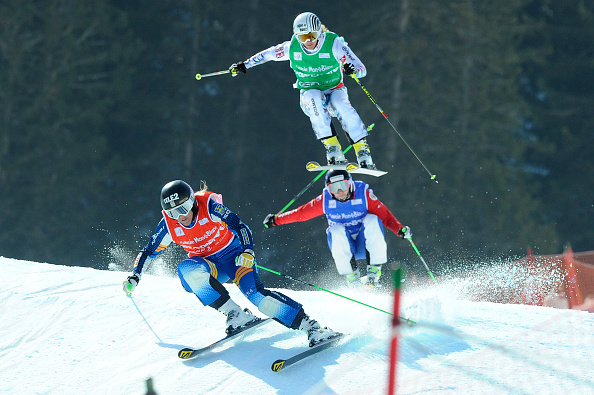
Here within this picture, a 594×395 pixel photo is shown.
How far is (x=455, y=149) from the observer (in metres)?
18.4

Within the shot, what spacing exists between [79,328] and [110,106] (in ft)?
45.4

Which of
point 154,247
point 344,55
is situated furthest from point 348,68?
point 154,247

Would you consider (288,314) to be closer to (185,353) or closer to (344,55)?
(185,353)

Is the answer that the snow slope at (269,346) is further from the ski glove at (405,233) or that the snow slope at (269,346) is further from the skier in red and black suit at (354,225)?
the ski glove at (405,233)

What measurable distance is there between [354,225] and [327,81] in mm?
1355

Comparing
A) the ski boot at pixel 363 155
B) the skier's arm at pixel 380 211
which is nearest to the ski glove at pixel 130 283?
the skier's arm at pixel 380 211

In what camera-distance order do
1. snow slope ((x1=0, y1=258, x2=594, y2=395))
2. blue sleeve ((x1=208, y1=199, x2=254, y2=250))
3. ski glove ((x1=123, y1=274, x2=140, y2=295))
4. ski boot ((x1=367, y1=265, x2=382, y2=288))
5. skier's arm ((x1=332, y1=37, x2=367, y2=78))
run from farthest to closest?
skier's arm ((x1=332, y1=37, x2=367, y2=78)) < ski boot ((x1=367, y1=265, x2=382, y2=288)) < ski glove ((x1=123, y1=274, x2=140, y2=295)) < blue sleeve ((x1=208, y1=199, x2=254, y2=250)) < snow slope ((x1=0, y1=258, x2=594, y2=395))

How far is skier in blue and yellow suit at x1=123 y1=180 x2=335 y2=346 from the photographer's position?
5445 mm

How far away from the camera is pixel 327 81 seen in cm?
700

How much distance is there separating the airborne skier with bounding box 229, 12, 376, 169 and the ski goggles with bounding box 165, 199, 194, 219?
179cm

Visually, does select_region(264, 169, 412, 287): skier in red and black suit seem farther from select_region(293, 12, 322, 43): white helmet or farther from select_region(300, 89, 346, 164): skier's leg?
select_region(293, 12, 322, 43): white helmet

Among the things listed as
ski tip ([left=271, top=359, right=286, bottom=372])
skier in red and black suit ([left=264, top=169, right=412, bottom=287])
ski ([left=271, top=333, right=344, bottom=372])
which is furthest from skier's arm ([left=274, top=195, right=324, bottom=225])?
ski tip ([left=271, top=359, right=286, bottom=372])

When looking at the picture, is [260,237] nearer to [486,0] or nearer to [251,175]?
[251,175]

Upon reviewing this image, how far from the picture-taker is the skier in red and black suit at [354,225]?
6457mm
